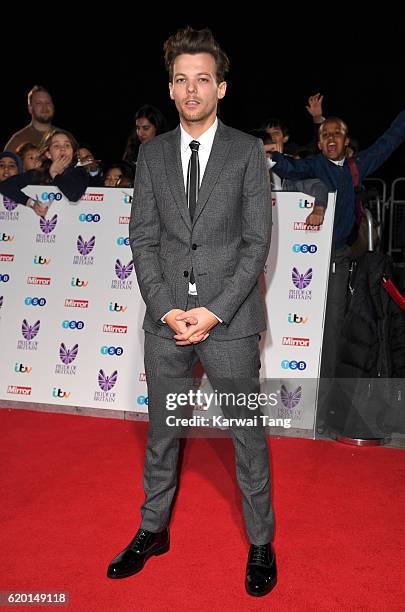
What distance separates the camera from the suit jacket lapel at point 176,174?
236 cm

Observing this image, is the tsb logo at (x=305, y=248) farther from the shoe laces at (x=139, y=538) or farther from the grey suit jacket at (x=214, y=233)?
the shoe laces at (x=139, y=538)

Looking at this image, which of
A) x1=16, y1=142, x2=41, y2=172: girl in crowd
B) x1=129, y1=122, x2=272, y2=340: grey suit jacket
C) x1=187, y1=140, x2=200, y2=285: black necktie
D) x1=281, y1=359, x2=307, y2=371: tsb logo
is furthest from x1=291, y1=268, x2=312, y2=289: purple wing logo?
x1=16, y1=142, x2=41, y2=172: girl in crowd

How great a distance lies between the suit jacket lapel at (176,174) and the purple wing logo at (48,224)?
210 cm

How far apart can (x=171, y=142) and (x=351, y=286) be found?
200 cm

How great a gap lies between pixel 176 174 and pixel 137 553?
1.33 meters

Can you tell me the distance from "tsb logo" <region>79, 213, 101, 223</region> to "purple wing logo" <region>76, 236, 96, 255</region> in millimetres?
106

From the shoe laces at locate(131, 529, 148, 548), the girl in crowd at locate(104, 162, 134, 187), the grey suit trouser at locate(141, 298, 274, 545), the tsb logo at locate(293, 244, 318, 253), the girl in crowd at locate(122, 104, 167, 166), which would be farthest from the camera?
the girl in crowd at locate(122, 104, 167, 166)

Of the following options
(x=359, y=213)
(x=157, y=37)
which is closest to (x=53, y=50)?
(x=157, y=37)

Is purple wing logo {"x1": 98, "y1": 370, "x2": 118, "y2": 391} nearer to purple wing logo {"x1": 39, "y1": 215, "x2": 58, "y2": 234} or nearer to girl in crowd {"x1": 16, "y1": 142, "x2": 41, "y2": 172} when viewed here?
purple wing logo {"x1": 39, "y1": 215, "x2": 58, "y2": 234}

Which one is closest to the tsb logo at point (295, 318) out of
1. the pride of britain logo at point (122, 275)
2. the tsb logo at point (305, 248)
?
the tsb logo at point (305, 248)

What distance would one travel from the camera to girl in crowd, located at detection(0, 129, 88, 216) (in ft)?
14.1

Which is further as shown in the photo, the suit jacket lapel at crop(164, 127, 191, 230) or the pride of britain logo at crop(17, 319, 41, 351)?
the pride of britain logo at crop(17, 319, 41, 351)

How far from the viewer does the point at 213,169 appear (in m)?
2.34

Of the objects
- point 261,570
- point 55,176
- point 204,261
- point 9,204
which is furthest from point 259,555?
point 9,204
